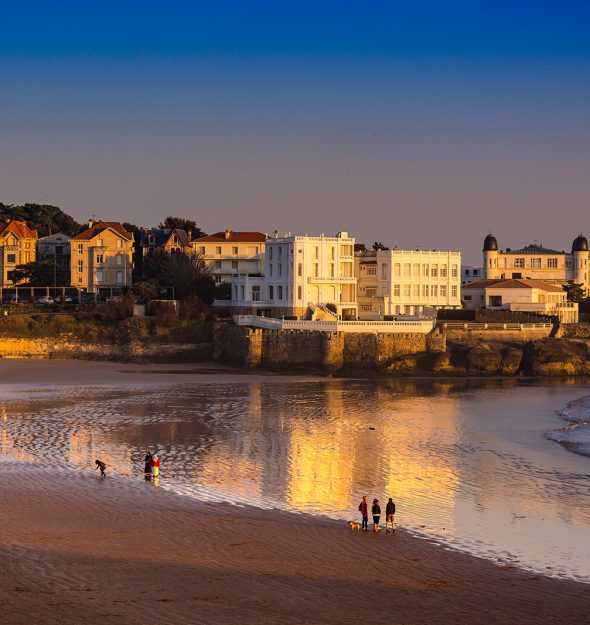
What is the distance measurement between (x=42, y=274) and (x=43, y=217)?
5201 cm

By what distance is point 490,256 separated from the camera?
102 m

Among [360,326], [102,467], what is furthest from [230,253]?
[102,467]

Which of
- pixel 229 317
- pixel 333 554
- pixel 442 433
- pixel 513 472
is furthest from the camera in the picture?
pixel 229 317

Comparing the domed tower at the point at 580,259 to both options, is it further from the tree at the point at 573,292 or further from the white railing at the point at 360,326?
the white railing at the point at 360,326

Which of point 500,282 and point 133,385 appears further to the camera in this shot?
point 500,282

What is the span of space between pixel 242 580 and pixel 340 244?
5270cm

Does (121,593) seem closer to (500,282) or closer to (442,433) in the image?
(442,433)

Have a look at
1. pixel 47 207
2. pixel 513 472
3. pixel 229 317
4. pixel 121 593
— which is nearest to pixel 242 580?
pixel 121 593

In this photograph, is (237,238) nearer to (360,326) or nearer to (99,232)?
(99,232)

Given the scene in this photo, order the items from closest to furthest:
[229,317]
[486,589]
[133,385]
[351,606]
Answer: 1. [351,606]
2. [486,589]
3. [133,385]
4. [229,317]

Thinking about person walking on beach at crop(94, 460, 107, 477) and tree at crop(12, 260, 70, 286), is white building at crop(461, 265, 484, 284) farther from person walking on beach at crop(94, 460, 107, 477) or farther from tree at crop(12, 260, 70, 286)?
person walking on beach at crop(94, 460, 107, 477)

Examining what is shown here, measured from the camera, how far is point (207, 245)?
8681 cm

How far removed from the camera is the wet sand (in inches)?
653

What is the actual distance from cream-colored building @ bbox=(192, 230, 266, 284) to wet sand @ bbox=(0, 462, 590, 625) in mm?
61535
